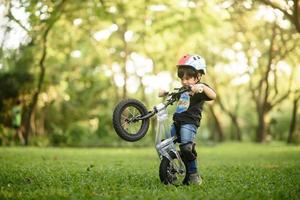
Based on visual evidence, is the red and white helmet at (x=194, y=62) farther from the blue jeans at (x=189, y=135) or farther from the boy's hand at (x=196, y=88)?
the blue jeans at (x=189, y=135)

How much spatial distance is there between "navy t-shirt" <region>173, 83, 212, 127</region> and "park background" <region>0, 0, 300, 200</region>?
3.50 ft

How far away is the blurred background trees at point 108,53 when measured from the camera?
940 inches

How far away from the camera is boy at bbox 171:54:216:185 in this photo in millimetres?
8156

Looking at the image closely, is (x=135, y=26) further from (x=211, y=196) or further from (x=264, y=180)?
(x=211, y=196)

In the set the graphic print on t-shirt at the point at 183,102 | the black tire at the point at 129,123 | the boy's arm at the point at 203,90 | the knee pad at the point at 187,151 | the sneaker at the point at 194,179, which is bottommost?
the sneaker at the point at 194,179

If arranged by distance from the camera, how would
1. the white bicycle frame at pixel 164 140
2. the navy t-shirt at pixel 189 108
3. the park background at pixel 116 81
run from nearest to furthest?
the white bicycle frame at pixel 164 140, the navy t-shirt at pixel 189 108, the park background at pixel 116 81

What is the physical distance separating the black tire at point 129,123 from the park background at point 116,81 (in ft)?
2.57

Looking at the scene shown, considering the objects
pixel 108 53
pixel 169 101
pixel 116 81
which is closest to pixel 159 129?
pixel 169 101

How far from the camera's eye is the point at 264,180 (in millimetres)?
8961

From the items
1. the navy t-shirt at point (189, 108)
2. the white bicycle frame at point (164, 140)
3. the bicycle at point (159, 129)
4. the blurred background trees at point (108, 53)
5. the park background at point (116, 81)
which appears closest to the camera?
the bicycle at point (159, 129)

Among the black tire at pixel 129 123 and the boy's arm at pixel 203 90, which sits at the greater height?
the boy's arm at pixel 203 90

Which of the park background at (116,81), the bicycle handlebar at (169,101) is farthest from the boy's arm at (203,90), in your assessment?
Answer: the park background at (116,81)

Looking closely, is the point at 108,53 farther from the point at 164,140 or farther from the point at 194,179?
the point at 194,179

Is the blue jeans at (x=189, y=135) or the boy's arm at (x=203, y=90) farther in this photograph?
the blue jeans at (x=189, y=135)
